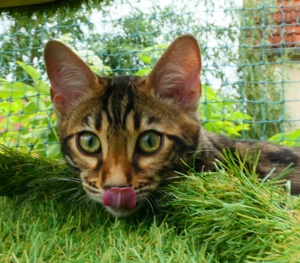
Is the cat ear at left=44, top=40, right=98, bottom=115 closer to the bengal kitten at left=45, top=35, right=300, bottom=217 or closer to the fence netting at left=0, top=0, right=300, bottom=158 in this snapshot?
the bengal kitten at left=45, top=35, right=300, bottom=217

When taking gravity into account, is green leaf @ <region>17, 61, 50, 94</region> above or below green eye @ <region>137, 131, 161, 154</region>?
above

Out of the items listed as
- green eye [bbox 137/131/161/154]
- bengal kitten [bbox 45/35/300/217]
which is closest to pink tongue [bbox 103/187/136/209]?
bengal kitten [bbox 45/35/300/217]

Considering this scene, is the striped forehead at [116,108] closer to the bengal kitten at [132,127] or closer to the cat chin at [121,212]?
the bengal kitten at [132,127]

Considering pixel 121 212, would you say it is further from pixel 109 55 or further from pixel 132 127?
pixel 109 55

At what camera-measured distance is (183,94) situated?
1.93m

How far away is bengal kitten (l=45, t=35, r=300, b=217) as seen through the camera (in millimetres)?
1647

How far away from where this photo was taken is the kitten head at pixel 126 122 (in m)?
1.64

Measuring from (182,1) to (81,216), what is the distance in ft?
9.83

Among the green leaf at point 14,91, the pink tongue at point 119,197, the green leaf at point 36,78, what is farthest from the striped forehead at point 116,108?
the green leaf at point 14,91

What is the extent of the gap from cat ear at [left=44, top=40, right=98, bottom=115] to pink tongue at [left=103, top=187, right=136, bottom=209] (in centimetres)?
50

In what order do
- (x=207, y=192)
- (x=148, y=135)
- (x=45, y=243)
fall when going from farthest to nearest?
1. (x=148, y=135)
2. (x=207, y=192)
3. (x=45, y=243)

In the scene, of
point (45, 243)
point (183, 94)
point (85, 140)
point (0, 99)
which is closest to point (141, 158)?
point (85, 140)

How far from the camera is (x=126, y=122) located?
5.79ft

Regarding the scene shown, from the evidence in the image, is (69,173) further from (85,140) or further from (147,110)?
(147,110)
